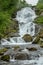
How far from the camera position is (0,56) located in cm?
2461

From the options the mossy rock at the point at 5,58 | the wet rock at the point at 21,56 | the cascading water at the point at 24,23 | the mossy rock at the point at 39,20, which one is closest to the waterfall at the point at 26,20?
the cascading water at the point at 24,23

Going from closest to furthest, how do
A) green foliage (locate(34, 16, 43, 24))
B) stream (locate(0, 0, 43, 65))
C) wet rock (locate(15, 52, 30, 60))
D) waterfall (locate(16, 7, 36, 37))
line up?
stream (locate(0, 0, 43, 65)) → wet rock (locate(15, 52, 30, 60)) → waterfall (locate(16, 7, 36, 37)) → green foliage (locate(34, 16, 43, 24))

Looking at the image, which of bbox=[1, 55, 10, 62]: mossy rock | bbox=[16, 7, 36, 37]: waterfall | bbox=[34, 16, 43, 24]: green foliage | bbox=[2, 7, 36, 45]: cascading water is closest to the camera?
bbox=[1, 55, 10, 62]: mossy rock

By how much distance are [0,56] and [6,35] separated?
18.5m

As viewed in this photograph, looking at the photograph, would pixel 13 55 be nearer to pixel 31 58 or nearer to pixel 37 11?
pixel 31 58

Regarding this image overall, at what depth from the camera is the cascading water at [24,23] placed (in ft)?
133

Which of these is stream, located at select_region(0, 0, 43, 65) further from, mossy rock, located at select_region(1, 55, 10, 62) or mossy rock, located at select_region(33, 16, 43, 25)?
mossy rock, located at select_region(33, 16, 43, 25)

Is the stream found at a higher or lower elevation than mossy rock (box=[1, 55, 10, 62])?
lower

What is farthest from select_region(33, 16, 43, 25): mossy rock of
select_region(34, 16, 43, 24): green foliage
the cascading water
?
the cascading water

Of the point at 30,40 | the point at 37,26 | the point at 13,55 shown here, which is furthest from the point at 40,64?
the point at 37,26

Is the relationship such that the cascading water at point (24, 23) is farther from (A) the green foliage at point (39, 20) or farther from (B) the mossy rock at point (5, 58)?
(B) the mossy rock at point (5, 58)

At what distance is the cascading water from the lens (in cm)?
4069

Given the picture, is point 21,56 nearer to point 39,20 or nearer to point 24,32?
point 24,32

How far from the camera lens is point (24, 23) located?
52.4 m
